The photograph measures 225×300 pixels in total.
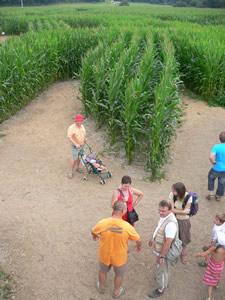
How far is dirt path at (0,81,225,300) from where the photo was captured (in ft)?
14.2

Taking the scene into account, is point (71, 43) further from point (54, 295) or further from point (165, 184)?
point (54, 295)

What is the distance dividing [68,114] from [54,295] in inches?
286

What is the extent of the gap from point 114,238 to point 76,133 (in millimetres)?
3362

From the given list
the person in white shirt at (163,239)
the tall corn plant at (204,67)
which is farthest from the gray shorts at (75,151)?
the tall corn plant at (204,67)

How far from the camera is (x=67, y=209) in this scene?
5.93 meters

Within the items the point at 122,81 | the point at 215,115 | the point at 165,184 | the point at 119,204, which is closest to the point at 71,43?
the point at 122,81

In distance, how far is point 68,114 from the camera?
10.5 meters

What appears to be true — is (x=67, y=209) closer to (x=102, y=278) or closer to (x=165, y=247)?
(x=102, y=278)

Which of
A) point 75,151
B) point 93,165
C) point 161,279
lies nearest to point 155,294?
point 161,279

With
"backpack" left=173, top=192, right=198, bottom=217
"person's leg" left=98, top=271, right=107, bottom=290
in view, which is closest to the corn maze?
"backpack" left=173, top=192, right=198, bottom=217

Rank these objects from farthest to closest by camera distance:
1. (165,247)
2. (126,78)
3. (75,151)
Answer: (126,78) < (75,151) < (165,247)

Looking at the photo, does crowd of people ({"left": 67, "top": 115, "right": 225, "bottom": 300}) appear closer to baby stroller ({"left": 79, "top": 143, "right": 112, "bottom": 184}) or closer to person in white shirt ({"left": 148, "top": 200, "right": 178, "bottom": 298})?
person in white shirt ({"left": 148, "top": 200, "right": 178, "bottom": 298})

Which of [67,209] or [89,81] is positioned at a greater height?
[89,81]

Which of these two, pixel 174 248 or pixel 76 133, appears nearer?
pixel 174 248
